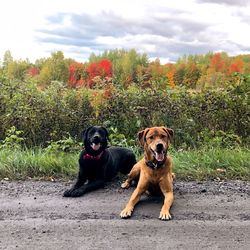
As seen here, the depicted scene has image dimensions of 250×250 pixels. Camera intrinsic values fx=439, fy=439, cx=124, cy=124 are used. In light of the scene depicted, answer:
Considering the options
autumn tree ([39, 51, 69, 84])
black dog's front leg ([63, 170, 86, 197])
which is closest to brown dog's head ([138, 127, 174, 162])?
black dog's front leg ([63, 170, 86, 197])

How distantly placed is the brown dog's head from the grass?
1089mm

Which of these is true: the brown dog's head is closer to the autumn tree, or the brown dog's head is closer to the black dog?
the black dog

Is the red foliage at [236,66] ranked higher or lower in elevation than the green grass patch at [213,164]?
higher

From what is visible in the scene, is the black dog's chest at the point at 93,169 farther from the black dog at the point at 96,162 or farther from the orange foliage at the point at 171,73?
the orange foliage at the point at 171,73

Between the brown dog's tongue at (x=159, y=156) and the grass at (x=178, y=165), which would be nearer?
Answer: the brown dog's tongue at (x=159, y=156)

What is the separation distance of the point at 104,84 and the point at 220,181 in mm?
3487

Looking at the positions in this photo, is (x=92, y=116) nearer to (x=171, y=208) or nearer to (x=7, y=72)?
(x=7, y=72)

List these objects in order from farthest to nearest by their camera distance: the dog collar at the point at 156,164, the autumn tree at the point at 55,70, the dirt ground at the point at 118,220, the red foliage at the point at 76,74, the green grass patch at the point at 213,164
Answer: the autumn tree at the point at 55,70 < the red foliage at the point at 76,74 < the green grass patch at the point at 213,164 < the dog collar at the point at 156,164 < the dirt ground at the point at 118,220

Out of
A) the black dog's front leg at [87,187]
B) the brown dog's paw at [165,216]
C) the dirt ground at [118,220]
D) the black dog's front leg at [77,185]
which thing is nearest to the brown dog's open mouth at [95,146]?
the black dog's front leg at [77,185]

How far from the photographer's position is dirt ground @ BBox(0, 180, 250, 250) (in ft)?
13.9

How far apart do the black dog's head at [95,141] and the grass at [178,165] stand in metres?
0.58

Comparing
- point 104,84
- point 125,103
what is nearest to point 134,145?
point 125,103

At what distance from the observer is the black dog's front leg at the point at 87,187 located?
19.3ft

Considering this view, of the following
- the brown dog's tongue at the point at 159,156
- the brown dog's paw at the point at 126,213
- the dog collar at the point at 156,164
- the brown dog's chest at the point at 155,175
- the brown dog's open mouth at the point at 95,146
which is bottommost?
the brown dog's paw at the point at 126,213
